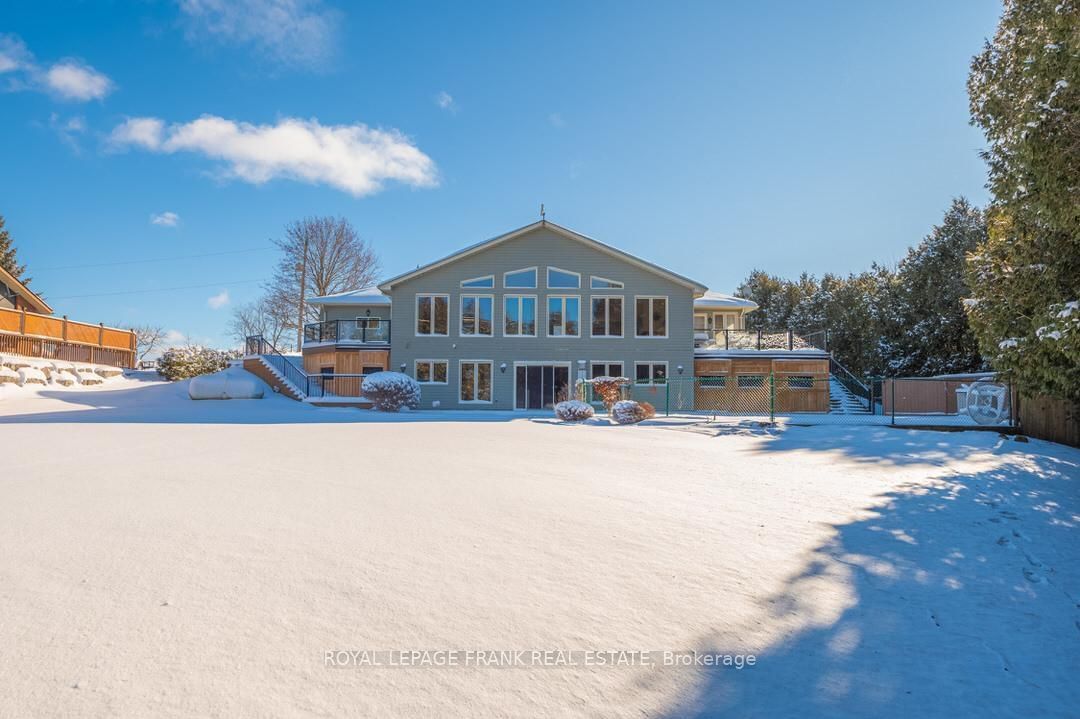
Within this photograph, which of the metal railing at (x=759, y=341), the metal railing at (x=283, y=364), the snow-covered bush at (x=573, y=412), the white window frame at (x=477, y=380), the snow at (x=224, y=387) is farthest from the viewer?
the metal railing at (x=759, y=341)

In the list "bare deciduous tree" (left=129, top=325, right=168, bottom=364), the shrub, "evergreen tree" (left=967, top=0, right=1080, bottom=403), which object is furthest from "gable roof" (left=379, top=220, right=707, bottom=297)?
"bare deciduous tree" (left=129, top=325, right=168, bottom=364)

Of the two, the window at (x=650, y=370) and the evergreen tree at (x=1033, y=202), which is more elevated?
the evergreen tree at (x=1033, y=202)

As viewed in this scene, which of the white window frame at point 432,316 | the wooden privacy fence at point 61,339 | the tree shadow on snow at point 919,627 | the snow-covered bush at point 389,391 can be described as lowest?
the tree shadow on snow at point 919,627

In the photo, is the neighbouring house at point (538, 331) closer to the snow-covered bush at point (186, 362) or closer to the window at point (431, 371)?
the window at point (431, 371)

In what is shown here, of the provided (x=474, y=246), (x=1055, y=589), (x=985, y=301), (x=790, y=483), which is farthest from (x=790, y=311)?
(x=1055, y=589)

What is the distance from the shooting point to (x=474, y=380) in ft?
79.7

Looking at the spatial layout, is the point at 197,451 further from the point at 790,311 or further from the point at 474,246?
the point at 790,311

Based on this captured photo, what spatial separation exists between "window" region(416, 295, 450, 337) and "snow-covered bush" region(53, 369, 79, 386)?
40.6ft

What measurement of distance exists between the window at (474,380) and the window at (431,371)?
71 cm

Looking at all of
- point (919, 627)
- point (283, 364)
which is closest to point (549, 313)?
point (283, 364)

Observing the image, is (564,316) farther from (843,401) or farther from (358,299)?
(843,401)

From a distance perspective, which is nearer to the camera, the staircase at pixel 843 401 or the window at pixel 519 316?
the staircase at pixel 843 401

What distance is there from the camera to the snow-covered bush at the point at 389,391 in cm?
1994

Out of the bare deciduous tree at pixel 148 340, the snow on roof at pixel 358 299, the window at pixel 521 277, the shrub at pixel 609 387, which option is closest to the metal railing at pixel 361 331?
the snow on roof at pixel 358 299
